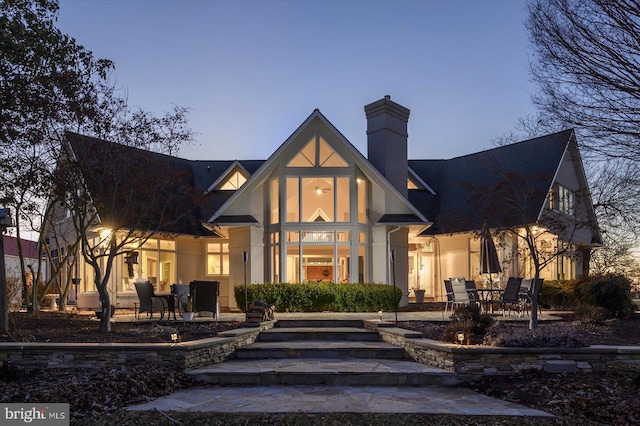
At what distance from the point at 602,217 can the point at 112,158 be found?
19743mm

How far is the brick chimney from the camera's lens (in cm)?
1920

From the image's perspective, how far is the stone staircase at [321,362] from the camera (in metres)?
7.57

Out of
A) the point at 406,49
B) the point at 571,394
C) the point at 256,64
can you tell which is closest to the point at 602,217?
the point at 406,49

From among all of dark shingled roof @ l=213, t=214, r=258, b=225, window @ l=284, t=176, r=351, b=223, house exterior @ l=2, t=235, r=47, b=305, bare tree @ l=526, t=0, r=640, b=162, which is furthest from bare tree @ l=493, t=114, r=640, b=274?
house exterior @ l=2, t=235, r=47, b=305

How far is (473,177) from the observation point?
842 inches

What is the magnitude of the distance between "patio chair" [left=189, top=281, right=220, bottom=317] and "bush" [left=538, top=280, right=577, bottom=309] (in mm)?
9877

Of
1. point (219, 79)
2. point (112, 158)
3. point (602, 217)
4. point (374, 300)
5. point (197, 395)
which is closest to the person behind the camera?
point (197, 395)

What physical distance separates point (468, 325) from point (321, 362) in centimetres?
226

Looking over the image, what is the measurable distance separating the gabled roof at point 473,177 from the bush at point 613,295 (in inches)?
124

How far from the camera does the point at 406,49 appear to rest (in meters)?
18.2

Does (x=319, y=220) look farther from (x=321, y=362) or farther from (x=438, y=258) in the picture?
(x=321, y=362)

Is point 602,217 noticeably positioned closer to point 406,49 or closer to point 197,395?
point 406,49

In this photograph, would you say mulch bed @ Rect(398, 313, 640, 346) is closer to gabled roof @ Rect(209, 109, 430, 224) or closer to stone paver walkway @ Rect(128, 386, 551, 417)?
stone paver walkway @ Rect(128, 386, 551, 417)

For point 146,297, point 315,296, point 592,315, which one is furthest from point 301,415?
point 315,296
